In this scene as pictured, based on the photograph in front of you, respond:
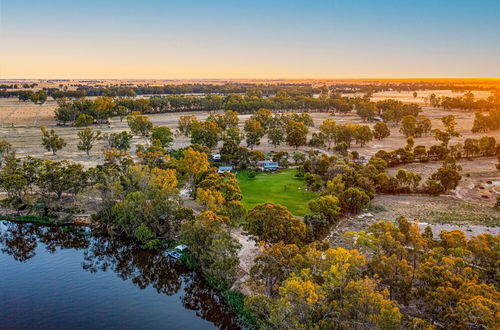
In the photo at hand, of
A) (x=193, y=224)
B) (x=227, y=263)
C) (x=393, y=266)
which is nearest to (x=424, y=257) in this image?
(x=393, y=266)

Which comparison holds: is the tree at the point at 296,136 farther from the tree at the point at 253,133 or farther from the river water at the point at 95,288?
the river water at the point at 95,288

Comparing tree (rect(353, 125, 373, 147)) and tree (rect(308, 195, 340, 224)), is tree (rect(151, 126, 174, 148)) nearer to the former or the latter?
tree (rect(353, 125, 373, 147))

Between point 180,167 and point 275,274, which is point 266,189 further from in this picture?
point 275,274

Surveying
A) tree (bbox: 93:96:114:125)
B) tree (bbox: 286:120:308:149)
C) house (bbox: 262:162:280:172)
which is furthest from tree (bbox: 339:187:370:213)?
tree (bbox: 93:96:114:125)

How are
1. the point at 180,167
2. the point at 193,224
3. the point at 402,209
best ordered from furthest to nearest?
the point at 180,167, the point at 402,209, the point at 193,224

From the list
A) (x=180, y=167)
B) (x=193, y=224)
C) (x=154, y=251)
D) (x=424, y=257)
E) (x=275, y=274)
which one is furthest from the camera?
(x=180, y=167)
